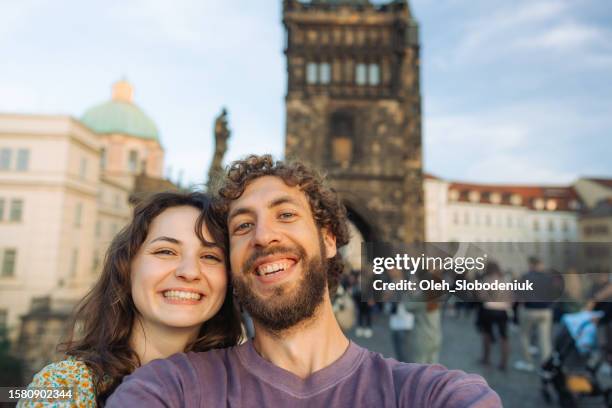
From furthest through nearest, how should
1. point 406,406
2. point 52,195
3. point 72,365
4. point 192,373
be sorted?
point 52,195 → point 72,365 → point 192,373 → point 406,406

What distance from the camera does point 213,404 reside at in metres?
1.63

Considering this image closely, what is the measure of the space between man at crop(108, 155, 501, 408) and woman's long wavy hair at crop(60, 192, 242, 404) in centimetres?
24

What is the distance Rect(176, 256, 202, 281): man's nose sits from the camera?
204cm

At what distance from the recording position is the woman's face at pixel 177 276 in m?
2.07

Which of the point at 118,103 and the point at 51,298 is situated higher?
the point at 118,103

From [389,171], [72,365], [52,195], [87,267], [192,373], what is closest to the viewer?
[192,373]

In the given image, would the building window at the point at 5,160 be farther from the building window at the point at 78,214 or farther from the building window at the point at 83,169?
the building window at the point at 78,214

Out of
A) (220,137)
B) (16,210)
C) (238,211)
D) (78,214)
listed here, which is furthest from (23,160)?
(238,211)

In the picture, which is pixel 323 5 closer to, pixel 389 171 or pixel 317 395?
pixel 389 171

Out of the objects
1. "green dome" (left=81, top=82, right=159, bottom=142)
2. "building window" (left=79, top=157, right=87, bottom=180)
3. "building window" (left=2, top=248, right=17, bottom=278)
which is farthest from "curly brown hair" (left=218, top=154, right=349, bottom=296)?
"green dome" (left=81, top=82, right=159, bottom=142)

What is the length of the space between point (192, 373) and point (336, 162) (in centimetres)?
1859

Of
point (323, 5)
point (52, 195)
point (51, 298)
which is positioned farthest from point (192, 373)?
point (52, 195)

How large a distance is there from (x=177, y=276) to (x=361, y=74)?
66.0 feet

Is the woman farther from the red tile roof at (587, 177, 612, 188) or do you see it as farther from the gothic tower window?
the red tile roof at (587, 177, 612, 188)
